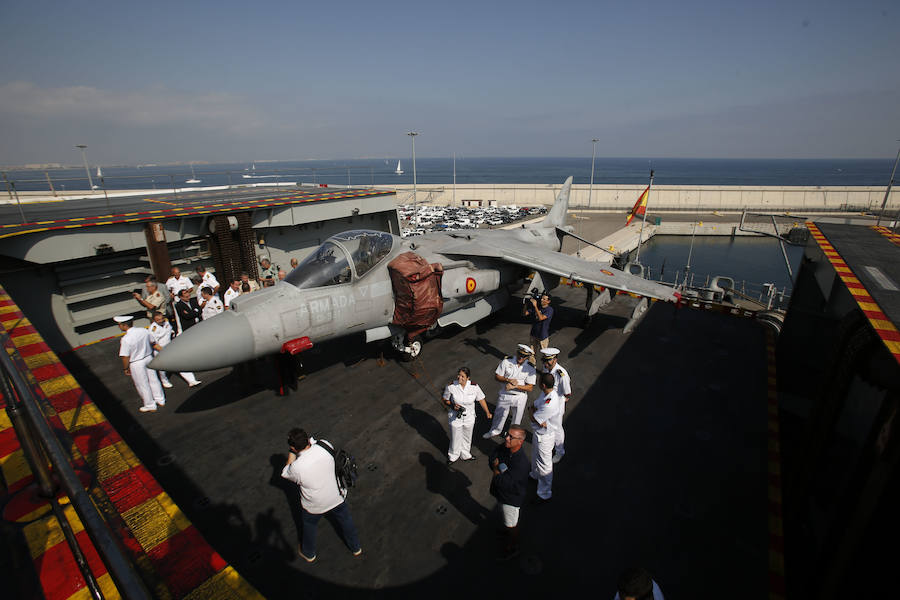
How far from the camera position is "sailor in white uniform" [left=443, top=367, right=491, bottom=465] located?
6.14 meters

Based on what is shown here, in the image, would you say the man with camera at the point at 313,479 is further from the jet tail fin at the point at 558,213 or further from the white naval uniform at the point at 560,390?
the jet tail fin at the point at 558,213

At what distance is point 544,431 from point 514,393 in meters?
1.01

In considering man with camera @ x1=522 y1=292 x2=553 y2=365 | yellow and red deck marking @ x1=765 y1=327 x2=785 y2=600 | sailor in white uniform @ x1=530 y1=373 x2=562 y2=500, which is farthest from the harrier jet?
sailor in white uniform @ x1=530 y1=373 x2=562 y2=500

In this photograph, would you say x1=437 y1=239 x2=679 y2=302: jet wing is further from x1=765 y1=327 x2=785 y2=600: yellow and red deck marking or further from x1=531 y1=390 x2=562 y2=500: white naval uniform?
x1=531 y1=390 x2=562 y2=500: white naval uniform

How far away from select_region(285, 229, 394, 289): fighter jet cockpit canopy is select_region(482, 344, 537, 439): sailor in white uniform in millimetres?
3696

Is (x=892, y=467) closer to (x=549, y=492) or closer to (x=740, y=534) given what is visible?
(x=740, y=534)

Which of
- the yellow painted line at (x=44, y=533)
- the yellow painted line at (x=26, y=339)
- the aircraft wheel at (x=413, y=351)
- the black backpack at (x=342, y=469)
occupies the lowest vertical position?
the aircraft wheel at (x=413, y=351)

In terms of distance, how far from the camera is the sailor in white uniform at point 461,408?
6.14 metres

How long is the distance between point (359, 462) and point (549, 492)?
3154 mm

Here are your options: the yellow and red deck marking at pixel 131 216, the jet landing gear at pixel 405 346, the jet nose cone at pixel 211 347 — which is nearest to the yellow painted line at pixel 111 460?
the jet nose cone at pixel 211 347

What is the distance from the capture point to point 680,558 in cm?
507

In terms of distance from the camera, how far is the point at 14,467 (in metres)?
4.02

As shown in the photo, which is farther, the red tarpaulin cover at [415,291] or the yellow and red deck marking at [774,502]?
the red tarpaulin cover at [415,291]

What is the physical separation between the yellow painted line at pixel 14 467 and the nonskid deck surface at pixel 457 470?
2150mm
